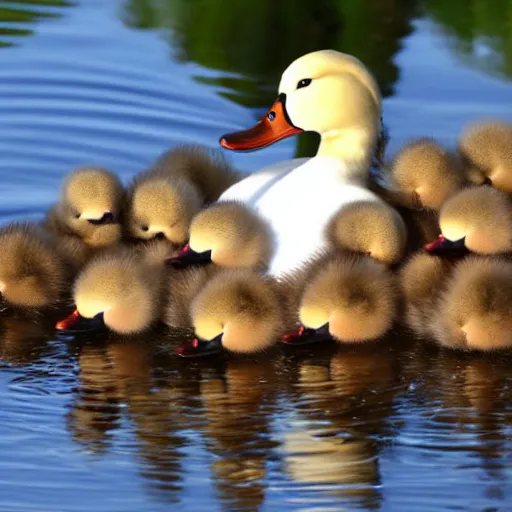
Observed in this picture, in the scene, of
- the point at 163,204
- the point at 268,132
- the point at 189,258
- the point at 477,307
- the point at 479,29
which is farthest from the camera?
the point at 479,29

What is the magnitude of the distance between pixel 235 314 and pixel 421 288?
18.4 inches

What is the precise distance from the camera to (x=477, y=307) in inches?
151

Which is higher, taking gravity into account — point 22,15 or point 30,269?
point 22,15

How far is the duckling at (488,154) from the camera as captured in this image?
4.39 m

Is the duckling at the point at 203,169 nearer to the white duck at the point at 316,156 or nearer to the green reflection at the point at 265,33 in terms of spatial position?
the white duck at the point at 316,156

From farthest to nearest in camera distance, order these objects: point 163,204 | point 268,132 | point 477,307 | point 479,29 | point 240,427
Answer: point 479,29
point 268,132
point 163,204
point 477,307
point 240,427

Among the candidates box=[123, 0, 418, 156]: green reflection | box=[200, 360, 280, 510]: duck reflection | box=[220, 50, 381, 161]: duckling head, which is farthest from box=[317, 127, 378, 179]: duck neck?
box=[123, 0, 418, 156]: green reflection

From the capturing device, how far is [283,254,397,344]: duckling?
12.7ft

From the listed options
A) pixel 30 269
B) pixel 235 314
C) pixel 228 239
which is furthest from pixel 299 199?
pixel 30 269

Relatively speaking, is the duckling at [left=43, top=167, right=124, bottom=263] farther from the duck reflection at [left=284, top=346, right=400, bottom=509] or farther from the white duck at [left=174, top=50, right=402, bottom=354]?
the duck reflection at [left=284, top=346, right=400, bottom=509]

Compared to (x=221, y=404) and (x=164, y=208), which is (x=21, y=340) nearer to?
(x=164, y=208)

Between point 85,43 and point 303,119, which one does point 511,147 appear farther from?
Answer: point 85,43

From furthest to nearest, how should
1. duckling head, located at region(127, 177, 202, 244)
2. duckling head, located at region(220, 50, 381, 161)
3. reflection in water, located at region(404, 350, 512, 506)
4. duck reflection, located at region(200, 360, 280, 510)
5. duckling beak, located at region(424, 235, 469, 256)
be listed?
duckling head, located at region(220, 50, 381, 161)
duckling head, located at region(127, 177, 202, 244)
duckling beak, located at region(424, 235, 469, 256)
reflection in water, located at region(404, 350, 512, 506)
duck reflection, located at region(200, 360, 280, 510)

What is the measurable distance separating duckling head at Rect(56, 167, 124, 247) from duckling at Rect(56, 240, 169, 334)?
0.28 m
